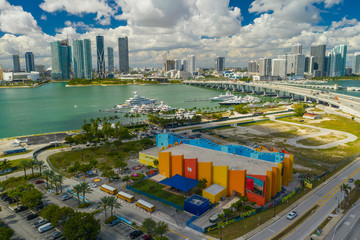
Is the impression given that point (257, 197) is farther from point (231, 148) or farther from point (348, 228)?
point (231, 148)

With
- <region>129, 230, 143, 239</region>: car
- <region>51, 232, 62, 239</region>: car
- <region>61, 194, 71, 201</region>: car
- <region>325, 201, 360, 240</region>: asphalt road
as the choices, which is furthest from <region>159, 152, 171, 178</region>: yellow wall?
<region>325, 201, 360, 240</region>: asphalt road

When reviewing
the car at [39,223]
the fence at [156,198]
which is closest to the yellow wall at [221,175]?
the fence at [156,198]

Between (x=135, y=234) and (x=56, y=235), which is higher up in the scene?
(x=135, y=234)

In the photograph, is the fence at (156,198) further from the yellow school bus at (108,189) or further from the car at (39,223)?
the car at (39,223)

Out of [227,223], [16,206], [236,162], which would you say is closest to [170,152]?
[236,162]

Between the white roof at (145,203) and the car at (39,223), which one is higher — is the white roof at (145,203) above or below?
above

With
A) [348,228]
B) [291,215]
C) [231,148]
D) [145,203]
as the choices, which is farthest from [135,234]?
[348,228]
